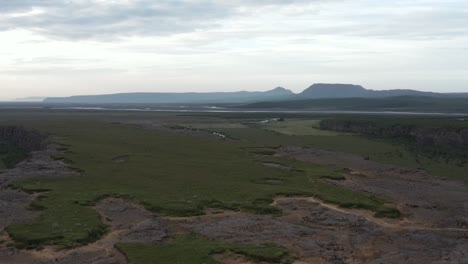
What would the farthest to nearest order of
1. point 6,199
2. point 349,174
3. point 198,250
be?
point 349,174 < point 6,199 < point 198,250

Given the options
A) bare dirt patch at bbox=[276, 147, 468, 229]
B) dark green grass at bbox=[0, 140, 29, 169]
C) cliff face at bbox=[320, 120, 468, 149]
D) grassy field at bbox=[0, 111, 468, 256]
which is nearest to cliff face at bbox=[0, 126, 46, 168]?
dark green grass at bbox=[0, 140, 29, 169]

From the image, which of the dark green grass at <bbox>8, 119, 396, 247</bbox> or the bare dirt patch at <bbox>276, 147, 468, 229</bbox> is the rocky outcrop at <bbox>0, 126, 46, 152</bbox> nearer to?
the dark green grass at <bbox>8, 119, 396, 247</bbox>

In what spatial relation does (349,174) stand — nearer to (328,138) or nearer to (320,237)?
(320,237)

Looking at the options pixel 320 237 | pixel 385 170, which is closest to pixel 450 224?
pixel 320 237

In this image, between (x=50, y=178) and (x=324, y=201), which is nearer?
(x=324, y=201)

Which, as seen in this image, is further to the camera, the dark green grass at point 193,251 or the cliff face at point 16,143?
the cliff face at point 16,143

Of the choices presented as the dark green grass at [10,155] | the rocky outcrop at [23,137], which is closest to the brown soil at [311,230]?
the dark green grass at [10,155]

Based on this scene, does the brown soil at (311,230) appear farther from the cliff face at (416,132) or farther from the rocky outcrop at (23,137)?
the rocky outcrop at (23,137)

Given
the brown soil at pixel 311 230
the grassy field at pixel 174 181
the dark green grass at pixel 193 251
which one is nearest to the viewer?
the dark green grass at pixel 193 251
